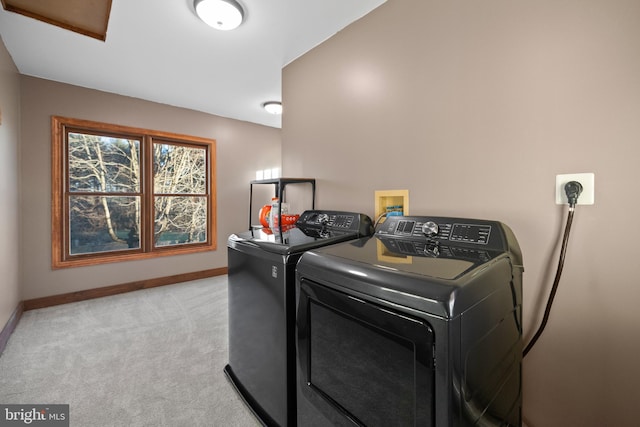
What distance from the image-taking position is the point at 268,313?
4.45ft

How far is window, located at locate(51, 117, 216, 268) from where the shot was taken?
10.4 ft

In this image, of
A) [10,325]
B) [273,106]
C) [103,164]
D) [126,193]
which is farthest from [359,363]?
[103,164]

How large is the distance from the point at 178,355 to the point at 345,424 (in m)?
1.65

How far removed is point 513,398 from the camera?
41.8 inches

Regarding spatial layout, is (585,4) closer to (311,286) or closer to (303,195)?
(311,286)

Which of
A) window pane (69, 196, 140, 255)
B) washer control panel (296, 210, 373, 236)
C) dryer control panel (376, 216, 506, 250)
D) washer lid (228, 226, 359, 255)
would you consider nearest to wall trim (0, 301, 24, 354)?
window pane (69, 196, 140, 255)

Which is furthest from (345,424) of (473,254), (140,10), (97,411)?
(140,10)

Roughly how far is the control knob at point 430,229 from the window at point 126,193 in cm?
353

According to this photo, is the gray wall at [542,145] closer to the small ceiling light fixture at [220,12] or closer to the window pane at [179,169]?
the small ceiling light fixture at [220,12]

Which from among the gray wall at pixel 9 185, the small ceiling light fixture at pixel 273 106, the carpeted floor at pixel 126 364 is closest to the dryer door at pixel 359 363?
the carpeted floor at pixel 126 364

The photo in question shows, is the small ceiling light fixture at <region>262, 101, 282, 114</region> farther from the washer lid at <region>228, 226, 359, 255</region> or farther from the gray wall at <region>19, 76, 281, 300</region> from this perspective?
the washer lid at <region>228, 226, 359, 255</region>

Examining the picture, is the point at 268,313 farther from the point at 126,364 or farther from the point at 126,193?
the point at 126,193

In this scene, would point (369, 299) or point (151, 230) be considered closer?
point (369, 299)

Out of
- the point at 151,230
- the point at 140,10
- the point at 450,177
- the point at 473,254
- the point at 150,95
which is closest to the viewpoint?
the point at 473,254
